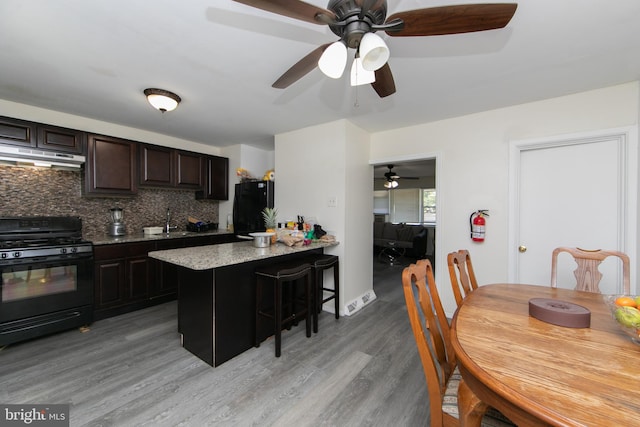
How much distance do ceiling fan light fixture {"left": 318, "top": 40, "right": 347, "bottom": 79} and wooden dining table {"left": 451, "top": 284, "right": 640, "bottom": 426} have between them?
1354 mm

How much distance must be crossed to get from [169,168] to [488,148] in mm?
4154

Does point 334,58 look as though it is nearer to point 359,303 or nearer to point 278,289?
point 278,289

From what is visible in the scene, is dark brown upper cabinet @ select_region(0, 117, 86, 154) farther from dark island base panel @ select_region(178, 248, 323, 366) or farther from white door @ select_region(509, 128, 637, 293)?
white door @ select_region(509, 128, 637, 293)

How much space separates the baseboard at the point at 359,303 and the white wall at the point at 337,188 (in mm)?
14

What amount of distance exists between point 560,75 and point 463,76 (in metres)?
0.77

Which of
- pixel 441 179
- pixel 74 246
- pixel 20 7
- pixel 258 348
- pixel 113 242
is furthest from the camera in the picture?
pixel 441 179

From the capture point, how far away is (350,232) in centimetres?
318

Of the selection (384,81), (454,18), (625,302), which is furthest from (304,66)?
(625,302)

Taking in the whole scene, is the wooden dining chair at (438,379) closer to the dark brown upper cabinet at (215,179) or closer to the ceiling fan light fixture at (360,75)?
the ceiling fan light fixture at (360,75)

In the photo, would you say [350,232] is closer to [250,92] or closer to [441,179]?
[441,179]

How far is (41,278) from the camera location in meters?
2.39

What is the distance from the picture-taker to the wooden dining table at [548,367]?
2.22 feet

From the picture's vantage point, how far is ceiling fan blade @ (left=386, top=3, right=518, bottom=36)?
101 centimetres

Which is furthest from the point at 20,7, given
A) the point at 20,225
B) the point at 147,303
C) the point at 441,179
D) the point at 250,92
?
the point at 441,179
